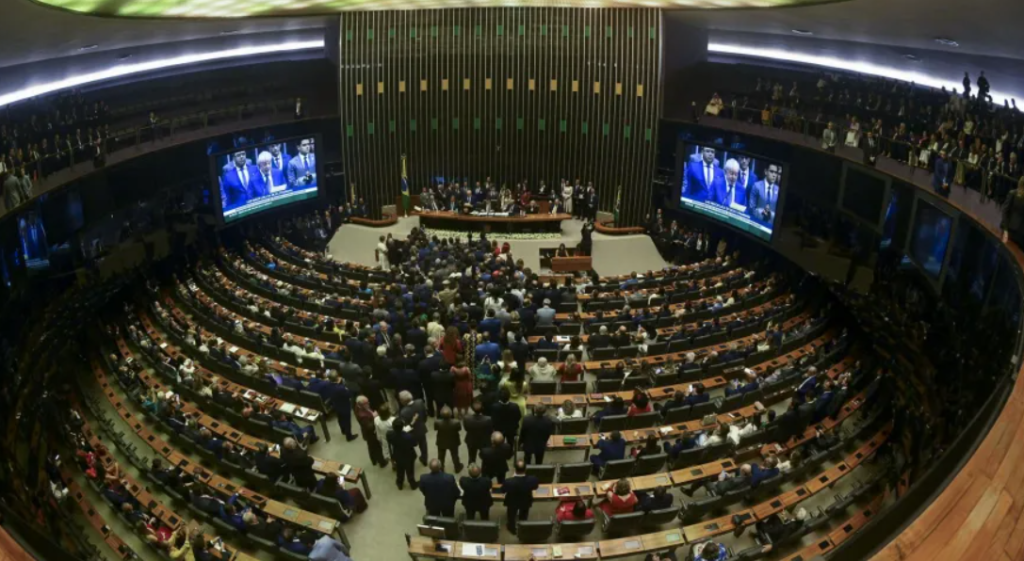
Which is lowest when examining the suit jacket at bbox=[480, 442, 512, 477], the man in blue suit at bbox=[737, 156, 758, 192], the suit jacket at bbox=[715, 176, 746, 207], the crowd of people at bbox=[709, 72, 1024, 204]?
the suit jacket at bbox=[480, 442, 512, 477]

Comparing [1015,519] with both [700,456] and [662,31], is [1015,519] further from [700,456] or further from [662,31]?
[662,31]

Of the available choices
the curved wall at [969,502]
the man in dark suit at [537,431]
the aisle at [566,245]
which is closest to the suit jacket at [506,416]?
the man in dark suit at [537,431]

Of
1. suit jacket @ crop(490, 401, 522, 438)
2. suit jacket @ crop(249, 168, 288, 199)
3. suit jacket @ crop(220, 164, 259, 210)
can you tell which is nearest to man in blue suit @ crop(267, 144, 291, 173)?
suit jacket @ crop(249, 168, 288, 199)

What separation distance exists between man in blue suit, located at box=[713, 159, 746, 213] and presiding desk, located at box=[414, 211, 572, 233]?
4190mm

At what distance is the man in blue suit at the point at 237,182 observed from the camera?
17750mm

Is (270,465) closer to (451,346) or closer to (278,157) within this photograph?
(451,346)

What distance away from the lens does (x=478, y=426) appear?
26.4 feet

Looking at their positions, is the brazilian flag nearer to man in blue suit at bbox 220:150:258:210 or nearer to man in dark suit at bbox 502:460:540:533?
man in blue suit at bbox 220:150:258:210

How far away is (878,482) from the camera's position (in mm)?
8953

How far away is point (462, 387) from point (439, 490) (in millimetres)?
2203

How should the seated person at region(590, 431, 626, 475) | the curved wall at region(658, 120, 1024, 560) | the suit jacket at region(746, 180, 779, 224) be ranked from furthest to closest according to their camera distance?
the suit jacket at region(746, 180, 779, 224), the seated person at region(590, 431, 626, 475), the curved wall at region(658, 120, 1024, 560)

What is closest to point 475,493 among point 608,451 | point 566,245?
point 608,451

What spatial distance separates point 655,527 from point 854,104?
43.6ft

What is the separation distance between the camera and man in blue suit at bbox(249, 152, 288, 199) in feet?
60.8
